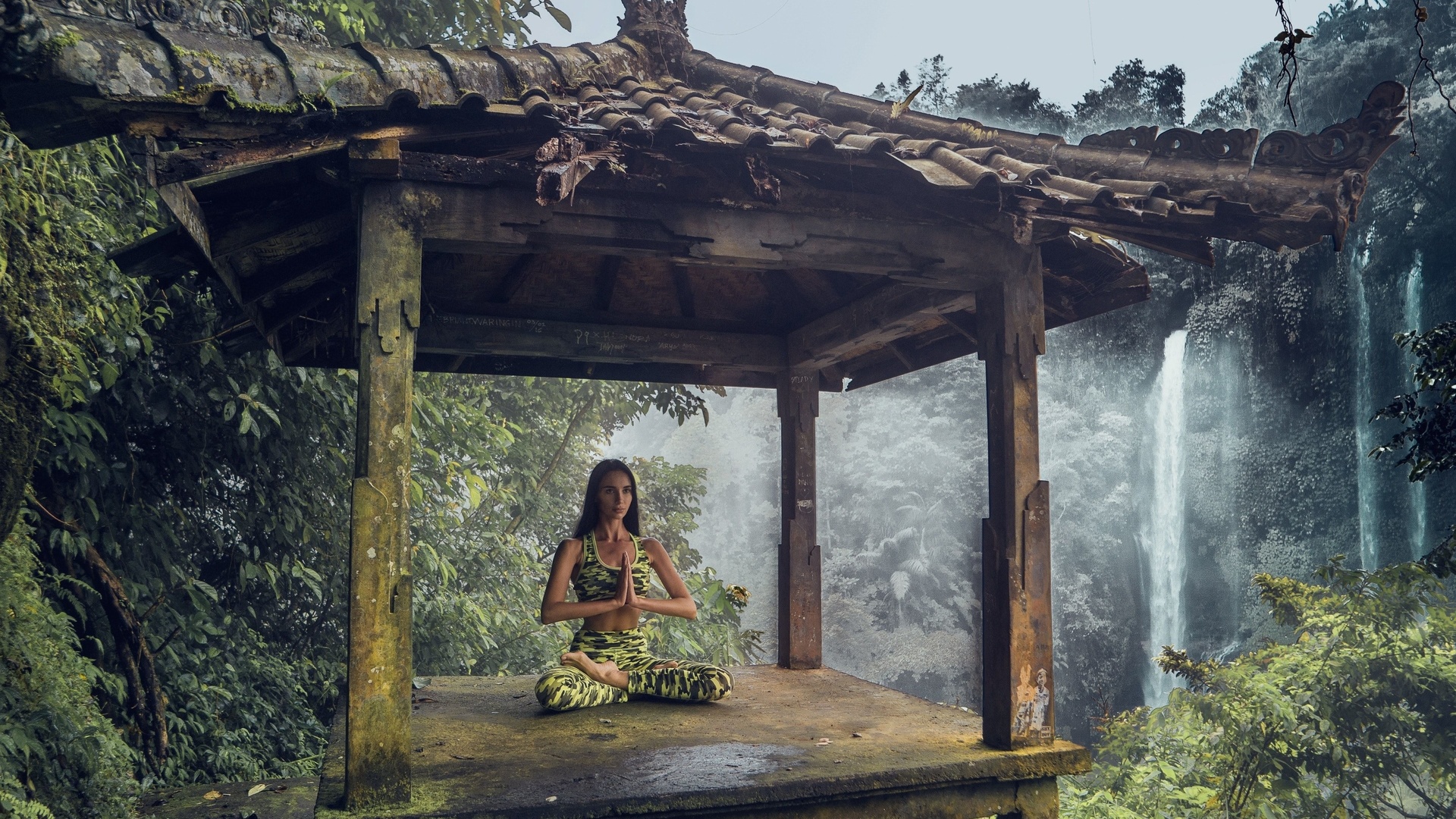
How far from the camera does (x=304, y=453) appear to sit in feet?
24.5

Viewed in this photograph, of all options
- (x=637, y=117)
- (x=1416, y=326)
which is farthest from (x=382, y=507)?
(x=1416, y=326)

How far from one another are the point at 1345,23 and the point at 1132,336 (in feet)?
25.9

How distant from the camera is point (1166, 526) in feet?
78.9

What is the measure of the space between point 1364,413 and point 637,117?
766 inches

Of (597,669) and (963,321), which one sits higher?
(963,321)

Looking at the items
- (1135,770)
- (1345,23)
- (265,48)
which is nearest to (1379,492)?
(1345,23)

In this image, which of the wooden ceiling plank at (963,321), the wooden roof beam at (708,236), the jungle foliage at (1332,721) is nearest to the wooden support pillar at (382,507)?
the wooden roof beam at (708,236)

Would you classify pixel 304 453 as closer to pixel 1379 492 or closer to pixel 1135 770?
pixel 1135 770

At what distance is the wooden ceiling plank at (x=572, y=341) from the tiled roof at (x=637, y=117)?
152cm

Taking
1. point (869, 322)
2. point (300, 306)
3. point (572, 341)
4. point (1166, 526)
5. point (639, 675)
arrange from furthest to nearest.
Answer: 1. point (1166, 526)
2. point (572, 341)
3. point (869, 322)
4. point (300, 306)
5. point (639, 675)

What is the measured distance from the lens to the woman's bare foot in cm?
519

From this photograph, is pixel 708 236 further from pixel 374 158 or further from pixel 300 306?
pixel 300 306

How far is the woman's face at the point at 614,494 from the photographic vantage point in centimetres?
532

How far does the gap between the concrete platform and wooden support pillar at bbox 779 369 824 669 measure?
1.27 meters
